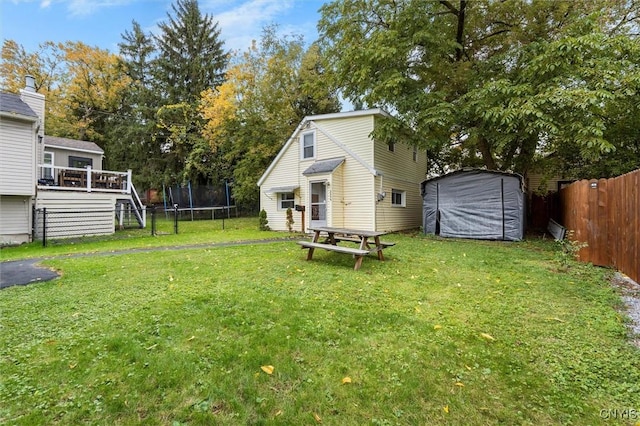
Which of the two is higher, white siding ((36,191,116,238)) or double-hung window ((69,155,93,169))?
double-hung window ((69,155,93,169))

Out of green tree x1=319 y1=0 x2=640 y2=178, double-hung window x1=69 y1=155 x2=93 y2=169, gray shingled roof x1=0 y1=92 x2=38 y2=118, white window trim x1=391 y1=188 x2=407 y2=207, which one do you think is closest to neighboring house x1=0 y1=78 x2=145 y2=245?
gray shingled roof x1=0 y1=92 x2=38 y2=118

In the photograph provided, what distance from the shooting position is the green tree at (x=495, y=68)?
941 centimetres

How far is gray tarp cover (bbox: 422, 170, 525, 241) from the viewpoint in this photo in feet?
35.3

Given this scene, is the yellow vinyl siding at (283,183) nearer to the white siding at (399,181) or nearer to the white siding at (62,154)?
the white siding at (399,181)

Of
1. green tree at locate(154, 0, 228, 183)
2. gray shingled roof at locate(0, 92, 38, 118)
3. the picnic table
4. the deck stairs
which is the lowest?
the picnic table

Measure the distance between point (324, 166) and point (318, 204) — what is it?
69.7 inches

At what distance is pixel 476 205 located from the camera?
11.4 m

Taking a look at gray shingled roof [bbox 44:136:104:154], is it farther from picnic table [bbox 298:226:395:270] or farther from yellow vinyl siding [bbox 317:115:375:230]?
picnic table [bbox 298:226:395:270]

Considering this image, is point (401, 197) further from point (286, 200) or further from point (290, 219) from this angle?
point (286, 200)

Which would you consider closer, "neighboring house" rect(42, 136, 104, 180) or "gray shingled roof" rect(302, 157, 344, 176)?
"gray shingled roof" rect(302, 157, 344, 176)

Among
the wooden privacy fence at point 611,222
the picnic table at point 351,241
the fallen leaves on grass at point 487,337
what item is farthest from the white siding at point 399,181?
the fallen leaves on grass at point 487,337

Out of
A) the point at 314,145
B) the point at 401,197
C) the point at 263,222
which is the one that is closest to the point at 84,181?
the point at 263,222

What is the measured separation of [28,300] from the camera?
4.14 m

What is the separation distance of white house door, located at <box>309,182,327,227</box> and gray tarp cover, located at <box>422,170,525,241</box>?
424 cm
